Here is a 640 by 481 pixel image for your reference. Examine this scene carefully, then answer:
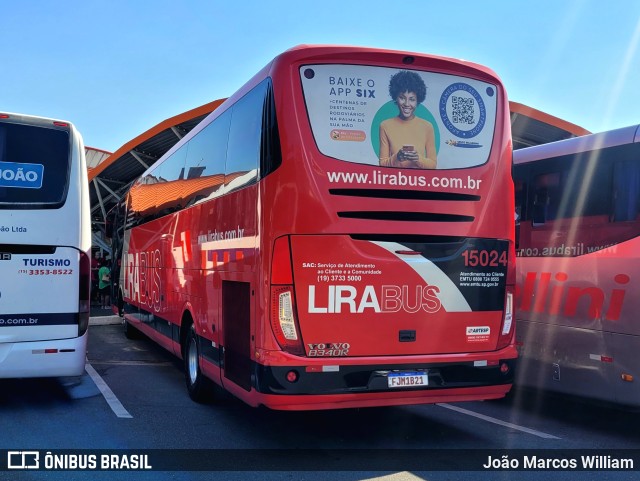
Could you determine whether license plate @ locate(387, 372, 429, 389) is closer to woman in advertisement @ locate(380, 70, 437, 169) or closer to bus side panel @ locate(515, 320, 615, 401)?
woman in advertisement @ locate(380, 70, 437, 169)

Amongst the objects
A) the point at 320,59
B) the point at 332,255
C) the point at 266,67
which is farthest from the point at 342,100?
the point at 332,255

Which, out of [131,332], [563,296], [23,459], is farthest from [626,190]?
[131,332]

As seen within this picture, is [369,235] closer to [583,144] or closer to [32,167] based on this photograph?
[583,144]

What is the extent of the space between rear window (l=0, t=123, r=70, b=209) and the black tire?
229cm

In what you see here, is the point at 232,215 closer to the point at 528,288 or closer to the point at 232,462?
the point at 232,462

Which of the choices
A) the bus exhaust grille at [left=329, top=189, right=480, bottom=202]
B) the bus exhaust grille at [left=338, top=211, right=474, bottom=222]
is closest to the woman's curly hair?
the bus exhaust grille at [left=329, top=189, right=480, bottom=202]

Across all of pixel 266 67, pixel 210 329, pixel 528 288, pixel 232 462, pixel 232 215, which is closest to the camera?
pixel 232 462

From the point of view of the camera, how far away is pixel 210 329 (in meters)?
7.41

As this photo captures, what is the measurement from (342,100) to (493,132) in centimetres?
158

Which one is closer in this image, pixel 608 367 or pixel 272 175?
pixel 272 175

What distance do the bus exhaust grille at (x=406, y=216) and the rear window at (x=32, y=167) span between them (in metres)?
3.64

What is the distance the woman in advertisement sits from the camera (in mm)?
5965

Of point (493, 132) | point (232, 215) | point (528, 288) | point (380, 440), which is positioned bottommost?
point (380, 440)

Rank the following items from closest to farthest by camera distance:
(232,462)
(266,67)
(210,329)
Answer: (232,462)
(266,67)
(210,329)
